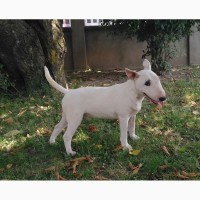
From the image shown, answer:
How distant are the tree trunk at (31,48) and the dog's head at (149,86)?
2.82 meters

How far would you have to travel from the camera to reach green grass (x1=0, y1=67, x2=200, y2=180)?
122 inches

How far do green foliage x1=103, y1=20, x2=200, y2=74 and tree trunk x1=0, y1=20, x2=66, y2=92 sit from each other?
1573mm

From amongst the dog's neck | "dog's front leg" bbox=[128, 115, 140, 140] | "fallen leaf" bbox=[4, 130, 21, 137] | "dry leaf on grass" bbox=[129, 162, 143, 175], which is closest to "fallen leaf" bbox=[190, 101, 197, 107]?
"dog's front leg" bbox=[128, 115, 140, 140]

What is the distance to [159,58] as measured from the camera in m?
6.77

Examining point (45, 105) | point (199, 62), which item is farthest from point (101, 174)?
point (199, 62)

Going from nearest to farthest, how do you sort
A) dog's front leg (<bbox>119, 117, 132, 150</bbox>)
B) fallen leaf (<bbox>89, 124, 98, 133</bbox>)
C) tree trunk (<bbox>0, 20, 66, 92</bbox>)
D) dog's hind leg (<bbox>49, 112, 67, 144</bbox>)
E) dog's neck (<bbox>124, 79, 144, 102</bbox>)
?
dog's neck (<bbox>124, 79, 144, 102</bbox>) < dog's front leg (<bbox>119, 117, 132, 150</bbox>) < dog's hind leg (<bbox>49, 112, 67, 144</bbox>) < fallen leaf (<bbox>89, 124, 98, 133</bbox>) < tree trunk (<bbox>0, 20, 66, 92</bbox>)

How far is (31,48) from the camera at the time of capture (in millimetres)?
5625

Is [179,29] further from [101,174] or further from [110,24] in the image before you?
[101,174]

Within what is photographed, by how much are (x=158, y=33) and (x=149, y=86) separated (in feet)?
11.7

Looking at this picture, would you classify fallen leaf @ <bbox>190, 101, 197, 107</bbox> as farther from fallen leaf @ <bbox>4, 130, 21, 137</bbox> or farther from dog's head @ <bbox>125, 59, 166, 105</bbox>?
fallen leaf @ <bbox>4, 130, 21, 137</bbox>

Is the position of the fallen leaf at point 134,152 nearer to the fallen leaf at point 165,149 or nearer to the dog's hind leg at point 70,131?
the fallen leaf at point 165,149

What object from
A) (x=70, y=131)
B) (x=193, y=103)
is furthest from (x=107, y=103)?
(x=193, y=103)

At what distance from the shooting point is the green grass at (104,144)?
10.2 feet

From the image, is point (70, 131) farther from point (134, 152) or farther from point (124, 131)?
point (134, 152)
